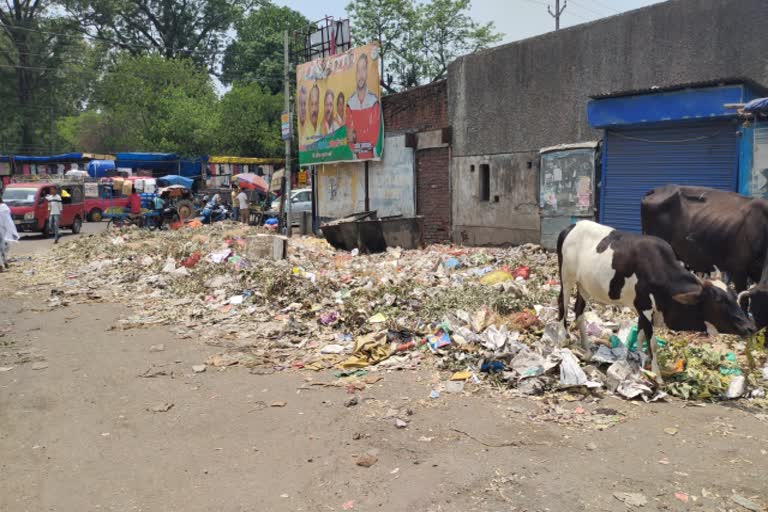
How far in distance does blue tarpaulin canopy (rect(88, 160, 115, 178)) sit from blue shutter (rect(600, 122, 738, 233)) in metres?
30.8

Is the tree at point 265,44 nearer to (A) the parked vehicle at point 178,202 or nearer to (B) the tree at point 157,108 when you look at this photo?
(B) the tree at point 157,108

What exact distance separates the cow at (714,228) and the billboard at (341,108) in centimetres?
1195

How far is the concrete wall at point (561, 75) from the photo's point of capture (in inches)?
445

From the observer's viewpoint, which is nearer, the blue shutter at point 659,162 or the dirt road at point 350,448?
the dirt road at point 350,448

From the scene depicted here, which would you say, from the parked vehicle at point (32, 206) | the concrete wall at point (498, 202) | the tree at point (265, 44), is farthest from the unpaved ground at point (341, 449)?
the tree at point (265, 44)

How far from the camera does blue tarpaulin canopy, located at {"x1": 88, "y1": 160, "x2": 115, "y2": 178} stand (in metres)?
36.1

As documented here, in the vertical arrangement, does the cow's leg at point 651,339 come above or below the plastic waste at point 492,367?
above

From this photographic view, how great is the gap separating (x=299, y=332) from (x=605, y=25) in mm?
9424

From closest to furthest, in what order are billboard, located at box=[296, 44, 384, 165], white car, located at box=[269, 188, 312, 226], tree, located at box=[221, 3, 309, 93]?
billboard, located at box=[296, 44, 384, 165] < white car, located at box=[269, 188, 312, 226] < tree, located at box=[221, 3, 309, 93]

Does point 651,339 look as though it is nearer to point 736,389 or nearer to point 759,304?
point 736,389

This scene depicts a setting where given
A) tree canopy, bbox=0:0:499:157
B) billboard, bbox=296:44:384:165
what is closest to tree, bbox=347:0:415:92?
tree canopy, bbox=0:0:499:157

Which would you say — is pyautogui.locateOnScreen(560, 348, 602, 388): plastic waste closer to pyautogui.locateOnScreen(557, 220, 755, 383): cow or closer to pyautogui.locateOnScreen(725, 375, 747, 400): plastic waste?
pyautogui.locateOnScreen(557, 220, 755, 383): cow

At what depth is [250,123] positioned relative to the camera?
38.4 metres

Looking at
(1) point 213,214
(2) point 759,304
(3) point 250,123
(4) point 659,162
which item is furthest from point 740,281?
(3) point 250,123
